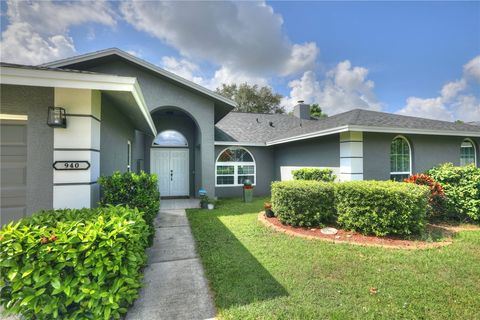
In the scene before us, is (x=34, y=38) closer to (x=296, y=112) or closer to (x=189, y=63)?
(x=189, y=63)

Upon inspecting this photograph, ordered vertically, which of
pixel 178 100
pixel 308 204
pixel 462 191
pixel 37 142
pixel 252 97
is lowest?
pixel 308 204

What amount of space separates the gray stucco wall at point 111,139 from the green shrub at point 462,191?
31.3 ft

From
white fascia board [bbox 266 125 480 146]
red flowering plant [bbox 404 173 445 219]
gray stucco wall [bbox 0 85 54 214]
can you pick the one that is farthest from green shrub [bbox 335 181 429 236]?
gray stucco wall [bbox 0 85 54 214]

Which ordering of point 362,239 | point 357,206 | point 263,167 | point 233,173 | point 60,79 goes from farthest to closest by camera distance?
point 263,167
point 233,173
point 357,206
point 362,239
point 60,79

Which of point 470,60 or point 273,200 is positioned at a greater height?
point 470,60

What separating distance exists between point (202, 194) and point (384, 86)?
1519cm

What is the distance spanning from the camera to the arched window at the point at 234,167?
39.1 feet

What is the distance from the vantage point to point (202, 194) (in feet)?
29.2

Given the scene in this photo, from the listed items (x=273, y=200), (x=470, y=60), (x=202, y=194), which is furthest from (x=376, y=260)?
(x=470, y=60)

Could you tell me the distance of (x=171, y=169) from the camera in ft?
38.4

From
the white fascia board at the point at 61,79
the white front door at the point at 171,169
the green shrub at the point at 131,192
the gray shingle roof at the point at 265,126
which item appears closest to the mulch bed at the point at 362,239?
the green shrub at the point at 131,192

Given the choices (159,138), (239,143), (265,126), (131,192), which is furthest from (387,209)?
(159,138)

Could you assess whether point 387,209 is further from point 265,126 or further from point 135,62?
point 265,126

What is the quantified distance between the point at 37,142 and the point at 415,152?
11.1 m
